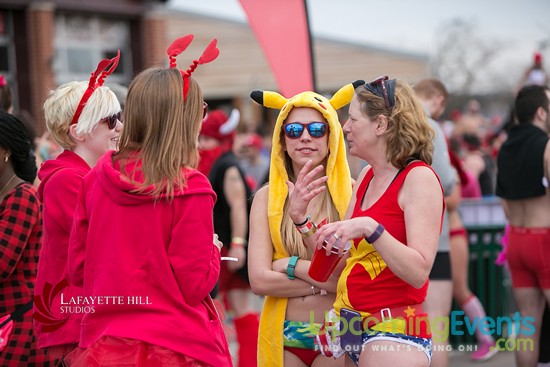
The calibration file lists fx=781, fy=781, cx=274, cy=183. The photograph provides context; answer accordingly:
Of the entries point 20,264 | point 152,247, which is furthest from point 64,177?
point 152,247

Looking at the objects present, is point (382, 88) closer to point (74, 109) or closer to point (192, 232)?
point (192, 232)

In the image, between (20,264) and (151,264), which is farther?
(20,264)

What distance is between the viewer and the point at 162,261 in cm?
299

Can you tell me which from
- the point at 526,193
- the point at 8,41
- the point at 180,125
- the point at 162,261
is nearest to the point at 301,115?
the point at 180,125

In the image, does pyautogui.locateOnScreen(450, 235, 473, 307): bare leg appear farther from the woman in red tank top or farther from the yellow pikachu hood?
the woman in red tank top

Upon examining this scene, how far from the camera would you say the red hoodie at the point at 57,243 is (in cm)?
354

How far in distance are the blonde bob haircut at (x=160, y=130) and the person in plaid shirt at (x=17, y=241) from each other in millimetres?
1120

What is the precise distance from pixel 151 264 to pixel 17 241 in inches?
48.9

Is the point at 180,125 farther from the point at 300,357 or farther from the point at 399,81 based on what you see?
the point at 300,357

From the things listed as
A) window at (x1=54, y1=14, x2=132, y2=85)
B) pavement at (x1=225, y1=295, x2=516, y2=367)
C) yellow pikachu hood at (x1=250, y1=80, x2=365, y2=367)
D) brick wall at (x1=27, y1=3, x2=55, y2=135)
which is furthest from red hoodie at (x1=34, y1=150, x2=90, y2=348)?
window at (x1=54, y1=14, x2=132, y2=85)

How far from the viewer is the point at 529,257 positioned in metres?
5.62

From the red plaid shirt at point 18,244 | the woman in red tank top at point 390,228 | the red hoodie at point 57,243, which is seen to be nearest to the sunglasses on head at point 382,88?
the woman in red tank top at point 390,228

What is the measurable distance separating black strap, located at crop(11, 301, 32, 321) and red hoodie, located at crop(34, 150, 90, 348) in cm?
39

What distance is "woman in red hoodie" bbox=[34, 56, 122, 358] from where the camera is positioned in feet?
11.6
